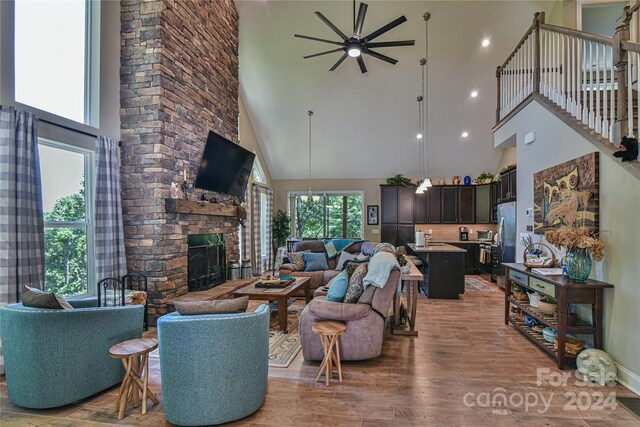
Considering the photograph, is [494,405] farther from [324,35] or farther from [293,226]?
[293,226]

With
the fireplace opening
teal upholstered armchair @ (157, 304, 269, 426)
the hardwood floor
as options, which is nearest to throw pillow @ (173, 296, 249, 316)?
teal upholstered armchair @ (157, 304, 269, 426)

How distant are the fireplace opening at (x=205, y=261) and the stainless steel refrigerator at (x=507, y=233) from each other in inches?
209

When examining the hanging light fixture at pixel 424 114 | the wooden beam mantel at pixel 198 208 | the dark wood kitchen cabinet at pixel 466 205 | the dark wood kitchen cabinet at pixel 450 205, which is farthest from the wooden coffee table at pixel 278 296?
the dark wood kitchen cabinet at pixel 466 205

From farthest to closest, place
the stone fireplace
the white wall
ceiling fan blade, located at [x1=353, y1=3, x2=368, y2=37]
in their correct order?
the stone fireplace < ceiling fan blade, located at [x1=353, y1=3, x2=368, y2=37] < the white wall

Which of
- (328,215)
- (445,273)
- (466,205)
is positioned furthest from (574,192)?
(328,215)

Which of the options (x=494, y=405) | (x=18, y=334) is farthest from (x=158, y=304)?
(x=494, y=405)

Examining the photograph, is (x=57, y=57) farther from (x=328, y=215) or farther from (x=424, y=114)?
(x=328, y=215)

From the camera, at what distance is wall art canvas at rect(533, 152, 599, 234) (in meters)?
3.18

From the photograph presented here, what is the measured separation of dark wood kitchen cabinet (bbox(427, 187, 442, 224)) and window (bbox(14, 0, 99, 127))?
8.03 meters

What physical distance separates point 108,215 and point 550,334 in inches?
210

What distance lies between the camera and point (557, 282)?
3121 millimetres

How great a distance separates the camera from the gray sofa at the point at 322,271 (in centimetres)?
615

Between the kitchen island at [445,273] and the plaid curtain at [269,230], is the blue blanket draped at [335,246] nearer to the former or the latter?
the kitchen island at [445,273]

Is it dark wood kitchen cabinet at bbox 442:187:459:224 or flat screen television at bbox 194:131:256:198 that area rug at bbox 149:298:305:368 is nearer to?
flat screen television at bbox 194:131:256:198
